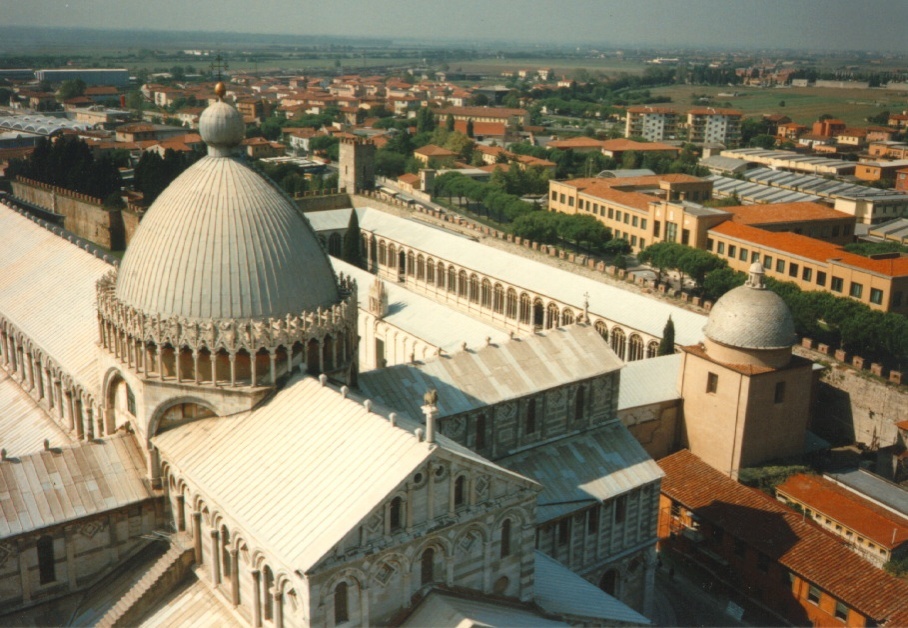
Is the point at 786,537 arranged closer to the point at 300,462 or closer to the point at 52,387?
the point at 300,462

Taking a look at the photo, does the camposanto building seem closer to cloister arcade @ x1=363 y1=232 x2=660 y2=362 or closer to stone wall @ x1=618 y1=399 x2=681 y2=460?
stone wall @ x1=618 y1=399 x2=681 y2=460

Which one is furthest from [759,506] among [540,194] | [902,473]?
[540,194]

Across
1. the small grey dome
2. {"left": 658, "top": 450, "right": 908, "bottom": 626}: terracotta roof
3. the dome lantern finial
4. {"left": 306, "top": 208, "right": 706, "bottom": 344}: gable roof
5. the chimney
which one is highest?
the small grey dome

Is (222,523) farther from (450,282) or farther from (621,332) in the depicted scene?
(450,282)

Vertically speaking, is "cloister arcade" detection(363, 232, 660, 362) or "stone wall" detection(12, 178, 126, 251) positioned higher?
"stone wall" detection(12, 178, 126, 251)

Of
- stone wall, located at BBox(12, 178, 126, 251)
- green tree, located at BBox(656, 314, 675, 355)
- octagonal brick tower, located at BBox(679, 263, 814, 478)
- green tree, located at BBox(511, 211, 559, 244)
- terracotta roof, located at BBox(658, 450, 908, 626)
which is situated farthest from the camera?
green tree, located at BBox(511, 211, 559, 244)

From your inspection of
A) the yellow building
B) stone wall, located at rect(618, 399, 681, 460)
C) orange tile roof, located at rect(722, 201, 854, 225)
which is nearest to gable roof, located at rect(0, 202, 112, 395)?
stone wall, located at rect(618, 399, 681, 460)

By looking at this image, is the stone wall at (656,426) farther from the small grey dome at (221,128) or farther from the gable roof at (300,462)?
the small grey dome at (221,128)
